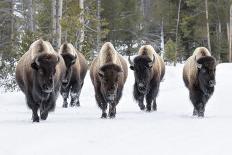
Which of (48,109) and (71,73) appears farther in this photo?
(71,73)

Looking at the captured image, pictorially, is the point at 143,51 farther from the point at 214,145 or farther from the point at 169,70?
the point at 169,70

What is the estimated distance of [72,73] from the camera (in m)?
16.1

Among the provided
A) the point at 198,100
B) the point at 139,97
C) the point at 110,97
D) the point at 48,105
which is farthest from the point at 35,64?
the point at 139,97

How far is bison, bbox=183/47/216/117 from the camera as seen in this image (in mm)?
11836

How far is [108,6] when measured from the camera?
4338 cm

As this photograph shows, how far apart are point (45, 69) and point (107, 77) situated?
1.30m

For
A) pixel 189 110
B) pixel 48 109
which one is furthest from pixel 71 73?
pixel 48 109

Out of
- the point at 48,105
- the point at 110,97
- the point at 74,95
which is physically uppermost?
the point at 110,97

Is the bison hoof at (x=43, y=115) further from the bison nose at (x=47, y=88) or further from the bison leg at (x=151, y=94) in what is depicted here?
the bison leg at (x=151, y=94)

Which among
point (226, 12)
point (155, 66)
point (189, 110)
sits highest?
point (226, 12)

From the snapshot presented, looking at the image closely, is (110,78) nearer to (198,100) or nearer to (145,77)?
(198,100)

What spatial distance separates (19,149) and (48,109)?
4.04 metres

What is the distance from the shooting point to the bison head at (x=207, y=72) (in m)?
11.8

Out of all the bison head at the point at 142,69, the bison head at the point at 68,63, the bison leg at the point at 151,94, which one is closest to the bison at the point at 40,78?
the bison head at the point at 142,69
